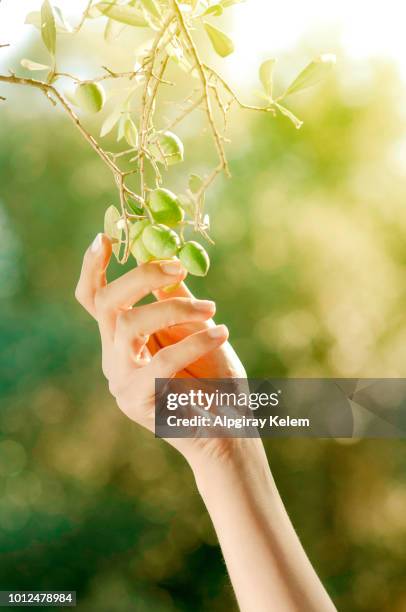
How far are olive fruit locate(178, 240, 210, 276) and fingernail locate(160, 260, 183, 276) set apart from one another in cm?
1

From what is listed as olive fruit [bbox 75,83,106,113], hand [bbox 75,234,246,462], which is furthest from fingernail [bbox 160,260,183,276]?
olive fruit [bbox 75,83,106,113]

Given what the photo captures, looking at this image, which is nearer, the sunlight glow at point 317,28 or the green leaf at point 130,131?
the green leaf at point 130,131

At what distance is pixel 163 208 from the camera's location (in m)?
0.37

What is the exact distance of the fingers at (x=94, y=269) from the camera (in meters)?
0.47

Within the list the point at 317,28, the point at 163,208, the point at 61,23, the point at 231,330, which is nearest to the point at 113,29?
the point at 61,23

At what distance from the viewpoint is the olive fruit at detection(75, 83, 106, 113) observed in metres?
0.40

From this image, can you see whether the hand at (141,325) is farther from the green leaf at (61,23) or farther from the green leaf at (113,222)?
the green leaf at (61,23)

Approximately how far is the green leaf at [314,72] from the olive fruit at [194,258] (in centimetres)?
10

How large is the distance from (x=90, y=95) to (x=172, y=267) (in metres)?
0.11

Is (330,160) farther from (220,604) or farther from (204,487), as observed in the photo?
(204,487)

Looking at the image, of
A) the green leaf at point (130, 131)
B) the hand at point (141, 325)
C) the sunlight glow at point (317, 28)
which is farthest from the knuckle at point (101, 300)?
the sunlight glow at point (317, 28)

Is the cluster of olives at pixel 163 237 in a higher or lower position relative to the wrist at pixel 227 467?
higher

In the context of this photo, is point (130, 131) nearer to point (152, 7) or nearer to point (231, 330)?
point (152, 7)

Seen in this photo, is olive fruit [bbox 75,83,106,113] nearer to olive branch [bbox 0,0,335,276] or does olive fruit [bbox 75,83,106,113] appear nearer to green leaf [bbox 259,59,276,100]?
olive branch [bbox 0,0,335,276]
